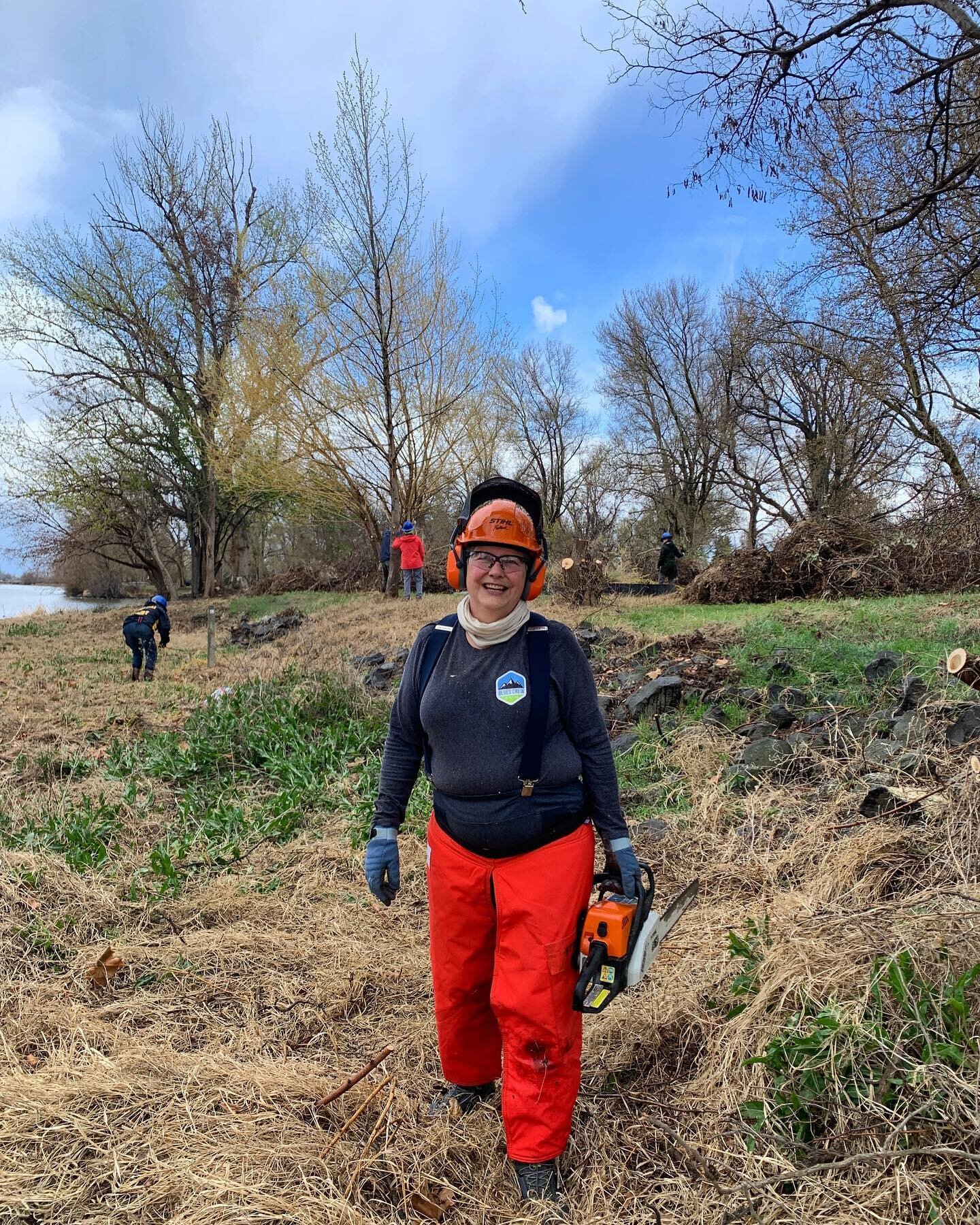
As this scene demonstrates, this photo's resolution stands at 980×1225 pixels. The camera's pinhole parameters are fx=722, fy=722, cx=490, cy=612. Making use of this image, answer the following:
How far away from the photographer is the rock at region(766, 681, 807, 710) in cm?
543

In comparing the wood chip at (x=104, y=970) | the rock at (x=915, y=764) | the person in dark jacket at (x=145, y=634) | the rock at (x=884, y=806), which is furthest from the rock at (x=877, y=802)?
the person in dark jacket at (x=145, y=634)

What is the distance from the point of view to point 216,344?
2495cm

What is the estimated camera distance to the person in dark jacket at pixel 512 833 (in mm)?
1979

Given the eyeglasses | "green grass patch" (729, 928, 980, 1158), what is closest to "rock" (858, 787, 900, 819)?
"green grass patch" (729, 928, 980, 1158)

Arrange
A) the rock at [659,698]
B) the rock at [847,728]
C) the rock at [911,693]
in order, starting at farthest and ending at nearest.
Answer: the rock at [659,698], the rock at [911,693], the rock at [847,728]

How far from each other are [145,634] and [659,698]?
8.34 meters

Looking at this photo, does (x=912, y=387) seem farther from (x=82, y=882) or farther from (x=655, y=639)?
(x=82, y=882)

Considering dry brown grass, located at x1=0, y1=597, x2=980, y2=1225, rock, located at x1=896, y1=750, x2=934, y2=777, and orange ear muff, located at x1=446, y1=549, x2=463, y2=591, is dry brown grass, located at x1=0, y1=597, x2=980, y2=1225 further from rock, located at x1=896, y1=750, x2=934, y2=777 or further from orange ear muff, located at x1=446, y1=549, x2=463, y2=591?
orange ear muff, located at x1=446, y1=549, x2=463, y2=591

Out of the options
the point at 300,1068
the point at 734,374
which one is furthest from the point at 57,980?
the point at 734,374

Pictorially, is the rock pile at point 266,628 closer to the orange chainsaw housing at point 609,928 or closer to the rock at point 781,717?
the rock at point 781,717

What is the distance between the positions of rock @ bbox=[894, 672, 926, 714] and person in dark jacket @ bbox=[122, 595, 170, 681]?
9.78 metres

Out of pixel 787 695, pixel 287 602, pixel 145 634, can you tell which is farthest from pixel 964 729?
pixel 287 602

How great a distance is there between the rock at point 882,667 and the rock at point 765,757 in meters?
1.25

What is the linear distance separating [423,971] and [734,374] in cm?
2947
